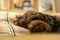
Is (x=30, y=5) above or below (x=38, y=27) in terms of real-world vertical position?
above

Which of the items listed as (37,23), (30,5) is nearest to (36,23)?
(37,23)

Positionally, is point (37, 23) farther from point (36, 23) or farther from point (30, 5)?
point (30, 5)

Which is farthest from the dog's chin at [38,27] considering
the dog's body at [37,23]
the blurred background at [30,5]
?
the blurred background at [30,5]

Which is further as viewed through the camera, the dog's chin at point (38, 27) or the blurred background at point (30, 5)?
the blurred background at point (30, 5)

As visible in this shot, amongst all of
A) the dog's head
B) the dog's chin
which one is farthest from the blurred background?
the dog's chin

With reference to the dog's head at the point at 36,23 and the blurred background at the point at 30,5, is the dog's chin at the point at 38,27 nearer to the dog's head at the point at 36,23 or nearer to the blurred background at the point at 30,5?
the dog's head at the point at 36,23

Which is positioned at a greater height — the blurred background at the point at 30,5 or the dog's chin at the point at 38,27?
the blurred background at the point at 30,5

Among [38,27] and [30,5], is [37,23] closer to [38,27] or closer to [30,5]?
[38,27]

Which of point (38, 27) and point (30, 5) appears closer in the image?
point (38, 27)

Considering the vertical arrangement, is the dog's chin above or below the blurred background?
below

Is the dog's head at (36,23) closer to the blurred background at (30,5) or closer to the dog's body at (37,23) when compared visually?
the dog's body at (37,23)

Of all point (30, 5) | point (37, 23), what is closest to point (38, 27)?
point (37, 23)

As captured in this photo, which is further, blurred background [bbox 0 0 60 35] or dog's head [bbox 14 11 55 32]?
blurred background [bbox 0 0 60 35]

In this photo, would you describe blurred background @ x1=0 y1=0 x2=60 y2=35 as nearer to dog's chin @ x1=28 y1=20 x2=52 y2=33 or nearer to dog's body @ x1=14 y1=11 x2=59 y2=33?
dog's body @ x1=14 y1=11 x2=59 y2=33
